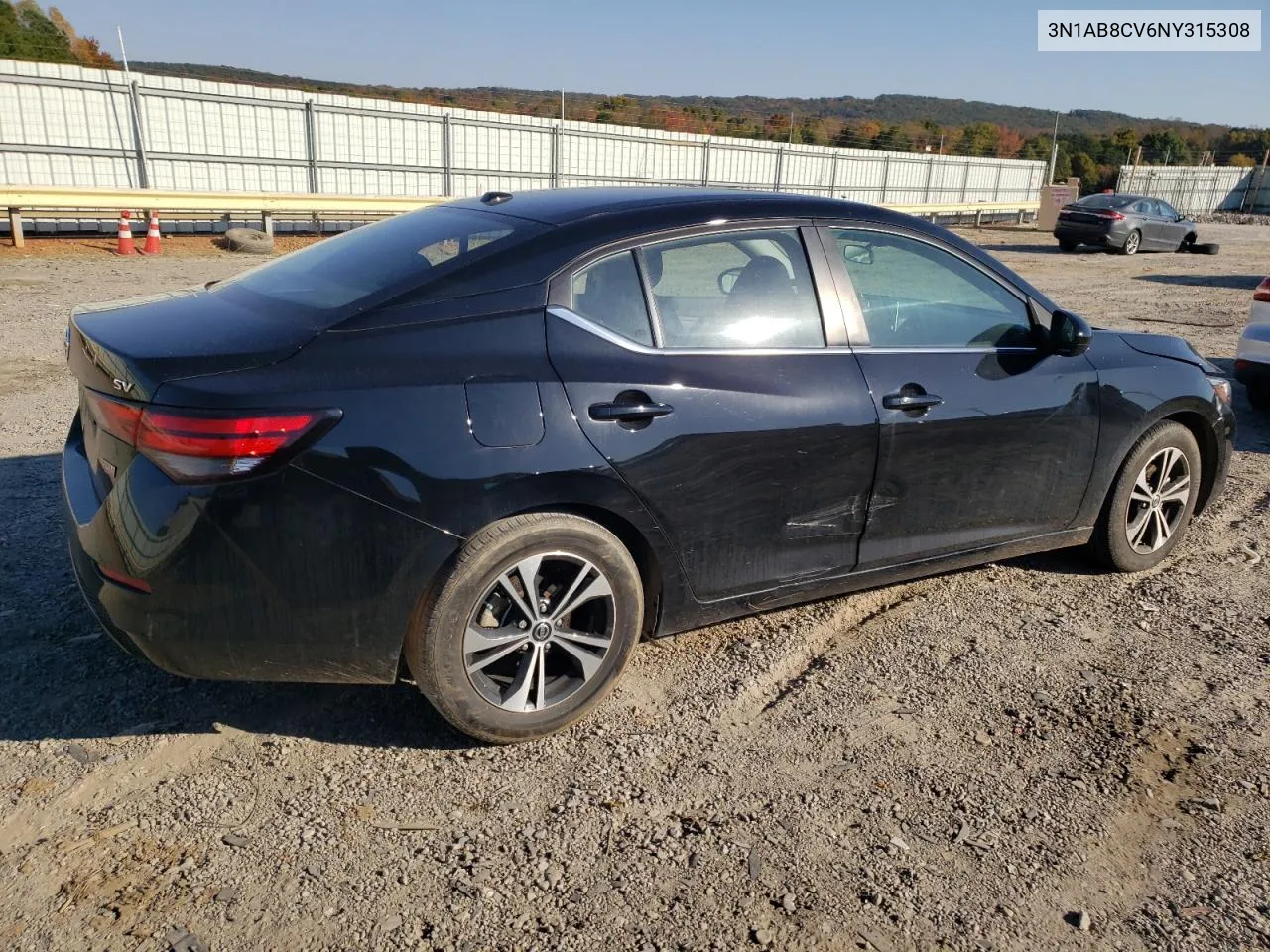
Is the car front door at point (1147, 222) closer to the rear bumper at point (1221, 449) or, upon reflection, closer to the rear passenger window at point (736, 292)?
the rear bumper at point (1221, 449)

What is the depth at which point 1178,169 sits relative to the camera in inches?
1804

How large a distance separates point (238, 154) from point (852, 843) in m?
20.8

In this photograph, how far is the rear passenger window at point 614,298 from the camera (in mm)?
3244

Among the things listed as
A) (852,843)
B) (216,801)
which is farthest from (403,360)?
(852,843)

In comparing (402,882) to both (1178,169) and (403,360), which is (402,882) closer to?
(403,360)

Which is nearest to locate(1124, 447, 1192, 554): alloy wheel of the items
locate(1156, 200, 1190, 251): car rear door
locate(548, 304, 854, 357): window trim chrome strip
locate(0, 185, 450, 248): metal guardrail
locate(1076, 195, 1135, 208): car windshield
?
locate(548, 304, 854, 357): window trim chrome strip

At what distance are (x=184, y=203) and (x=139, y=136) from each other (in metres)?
2.73

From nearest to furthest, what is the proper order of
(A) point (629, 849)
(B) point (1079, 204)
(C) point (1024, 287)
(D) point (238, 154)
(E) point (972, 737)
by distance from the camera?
(A) point (629, 849)
(E) point (972, 737)
(C) point (1024, 287)
(D) point (238, 154)
(B) point (1079, 204)

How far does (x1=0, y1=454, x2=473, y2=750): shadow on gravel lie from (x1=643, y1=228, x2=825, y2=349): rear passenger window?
1.55 metres

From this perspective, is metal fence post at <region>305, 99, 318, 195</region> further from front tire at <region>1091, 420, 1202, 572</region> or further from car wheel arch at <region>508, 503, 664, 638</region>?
car wheel arch at <region>508, 503, 664, 638</region>

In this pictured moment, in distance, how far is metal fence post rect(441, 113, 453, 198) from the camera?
22641 mm

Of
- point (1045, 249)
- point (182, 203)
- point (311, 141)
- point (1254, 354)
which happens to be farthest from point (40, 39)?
point (1254, 354)

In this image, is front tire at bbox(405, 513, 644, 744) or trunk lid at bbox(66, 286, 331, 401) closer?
trunk lid at bbox(66, 286, 331, 401)

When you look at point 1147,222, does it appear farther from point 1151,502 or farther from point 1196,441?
point 1151,502
